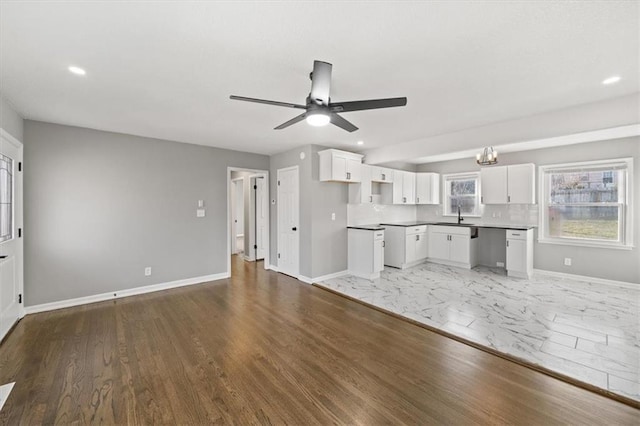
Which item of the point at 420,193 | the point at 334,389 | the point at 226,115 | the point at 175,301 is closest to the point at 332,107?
the point at 226,115

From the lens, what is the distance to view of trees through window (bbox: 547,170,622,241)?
184 inches

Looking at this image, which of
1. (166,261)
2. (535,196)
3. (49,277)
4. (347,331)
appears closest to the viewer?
(347,331)

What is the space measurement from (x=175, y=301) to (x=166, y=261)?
2.93ft

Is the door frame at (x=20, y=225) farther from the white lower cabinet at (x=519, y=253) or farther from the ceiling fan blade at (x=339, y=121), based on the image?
the white lower cabinet at (x=519, y=253)

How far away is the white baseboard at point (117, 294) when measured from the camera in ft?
11.9

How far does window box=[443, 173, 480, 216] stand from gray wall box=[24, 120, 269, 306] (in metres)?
5.19

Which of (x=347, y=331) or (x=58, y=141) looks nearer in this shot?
(x=347, y=331)

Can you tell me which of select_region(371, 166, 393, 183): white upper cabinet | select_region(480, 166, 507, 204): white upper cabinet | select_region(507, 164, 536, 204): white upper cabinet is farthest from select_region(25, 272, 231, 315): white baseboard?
select_region(507, 164, 536, 204): white upper cabinet

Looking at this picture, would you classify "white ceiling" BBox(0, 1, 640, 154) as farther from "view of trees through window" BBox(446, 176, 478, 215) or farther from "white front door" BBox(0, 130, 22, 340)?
"view of trees through window" BBox(446, 176, 478, 215)

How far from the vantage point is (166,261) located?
4594 mm

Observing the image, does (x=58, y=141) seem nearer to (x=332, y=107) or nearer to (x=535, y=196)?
(x=332, y=107)

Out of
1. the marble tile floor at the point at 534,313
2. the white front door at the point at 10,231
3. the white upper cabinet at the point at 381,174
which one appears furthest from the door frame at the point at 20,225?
the white upper cabinet at the point at 381,174

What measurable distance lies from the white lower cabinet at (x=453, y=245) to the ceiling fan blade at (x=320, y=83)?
4.97 metres

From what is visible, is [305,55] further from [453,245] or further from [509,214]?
[509,214]
